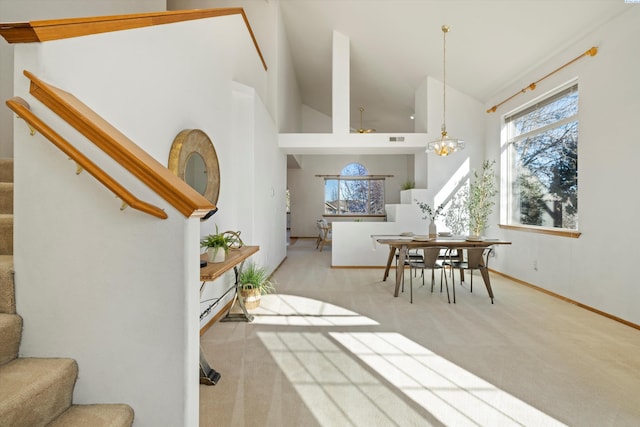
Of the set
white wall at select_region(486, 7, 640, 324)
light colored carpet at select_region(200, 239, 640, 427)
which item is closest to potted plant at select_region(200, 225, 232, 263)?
light colored carpet at select_region(200, 239, 640, 427)

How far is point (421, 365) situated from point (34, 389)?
2076 millimetres

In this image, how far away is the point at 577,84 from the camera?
12.1 ft

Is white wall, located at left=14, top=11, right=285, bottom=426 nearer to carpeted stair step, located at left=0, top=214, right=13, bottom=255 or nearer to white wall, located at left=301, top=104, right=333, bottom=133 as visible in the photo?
carpeted stair step, located at left=0, top=214, right=13, bottom=255

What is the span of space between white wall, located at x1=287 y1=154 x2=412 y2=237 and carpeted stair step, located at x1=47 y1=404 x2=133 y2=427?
31.2 feet

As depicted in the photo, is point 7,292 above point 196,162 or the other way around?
the other way around

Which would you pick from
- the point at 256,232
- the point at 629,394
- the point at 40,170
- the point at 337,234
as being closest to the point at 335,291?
the point at 256,232

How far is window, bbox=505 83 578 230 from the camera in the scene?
152 inches

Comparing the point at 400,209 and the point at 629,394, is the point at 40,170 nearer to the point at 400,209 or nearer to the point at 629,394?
the point at 629,394

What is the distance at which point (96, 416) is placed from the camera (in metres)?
1.14

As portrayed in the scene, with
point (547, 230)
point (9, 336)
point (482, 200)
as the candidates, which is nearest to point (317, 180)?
point (482, 200)

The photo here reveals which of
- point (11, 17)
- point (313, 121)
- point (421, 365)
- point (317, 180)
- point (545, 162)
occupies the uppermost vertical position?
point (313, 121)

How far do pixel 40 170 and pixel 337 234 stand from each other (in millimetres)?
4857

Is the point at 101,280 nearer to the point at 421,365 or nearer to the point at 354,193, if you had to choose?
the point at 421,365

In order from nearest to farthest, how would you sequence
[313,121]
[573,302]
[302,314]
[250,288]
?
[302,314], [250,288], [573,302], [313,121]
